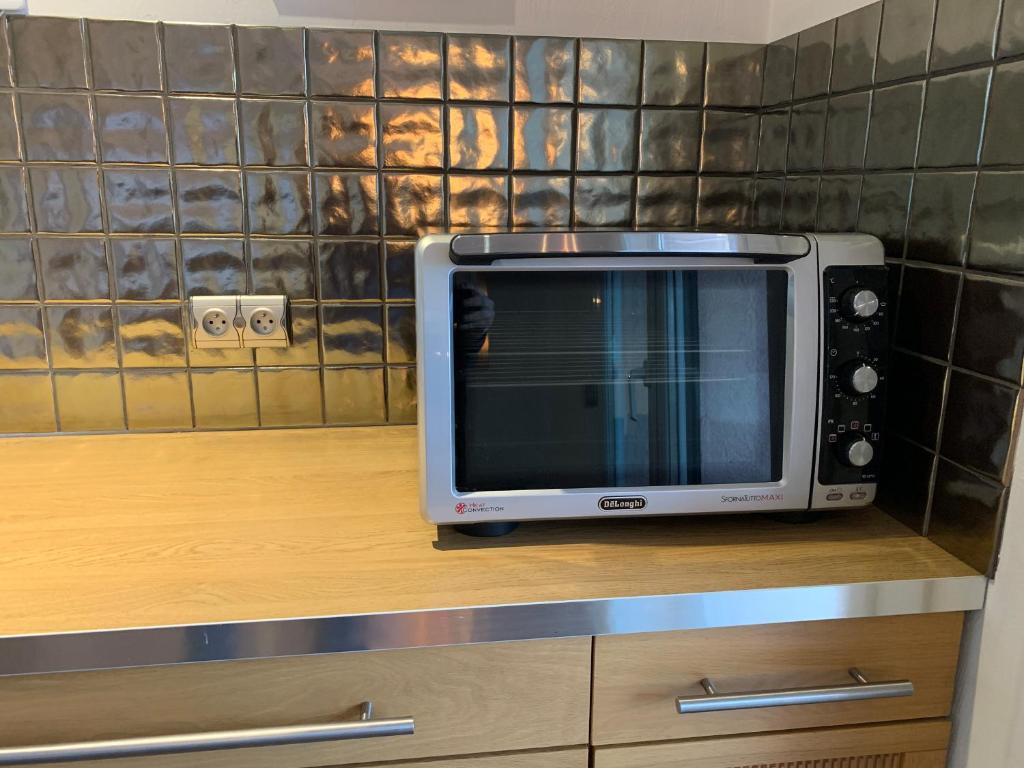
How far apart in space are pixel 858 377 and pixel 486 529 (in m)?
0.44

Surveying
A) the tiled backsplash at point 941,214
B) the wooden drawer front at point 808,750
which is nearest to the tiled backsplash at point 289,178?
the tiled backsplash at point 941,214

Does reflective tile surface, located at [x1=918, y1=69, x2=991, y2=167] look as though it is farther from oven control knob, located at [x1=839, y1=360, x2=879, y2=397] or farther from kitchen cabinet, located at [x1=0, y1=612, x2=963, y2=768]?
kitchen cabinet, located at [x1=0, y1=612, x2=963, y2=768]

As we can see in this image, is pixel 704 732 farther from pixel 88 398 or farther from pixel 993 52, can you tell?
pixel 88 398

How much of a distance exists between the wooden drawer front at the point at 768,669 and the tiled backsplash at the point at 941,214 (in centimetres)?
12

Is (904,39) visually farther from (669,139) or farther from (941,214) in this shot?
(669,139)

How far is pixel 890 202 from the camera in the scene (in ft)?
3.03

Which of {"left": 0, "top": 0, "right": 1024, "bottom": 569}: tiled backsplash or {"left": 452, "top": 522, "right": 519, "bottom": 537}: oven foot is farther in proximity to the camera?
{"left": 0, "top": 0, "right": 1024, "bottom": 569}: tiled backsplash

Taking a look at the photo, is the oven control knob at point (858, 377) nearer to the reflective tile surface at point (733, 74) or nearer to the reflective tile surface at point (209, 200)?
the reflective tile surface at point (733, 74)

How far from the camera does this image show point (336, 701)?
726mm

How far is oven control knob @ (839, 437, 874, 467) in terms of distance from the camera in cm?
86

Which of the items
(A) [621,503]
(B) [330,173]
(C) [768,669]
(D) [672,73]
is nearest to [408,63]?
(B) [330,173]

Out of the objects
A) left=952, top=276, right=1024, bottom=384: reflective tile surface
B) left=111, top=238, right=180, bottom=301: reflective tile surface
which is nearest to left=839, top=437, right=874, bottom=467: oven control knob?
left=952, top=276, right=1024, bottom=384: reflective tile surface

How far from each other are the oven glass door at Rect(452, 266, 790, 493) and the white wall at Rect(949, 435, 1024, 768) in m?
0.23

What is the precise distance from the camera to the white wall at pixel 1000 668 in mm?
750
